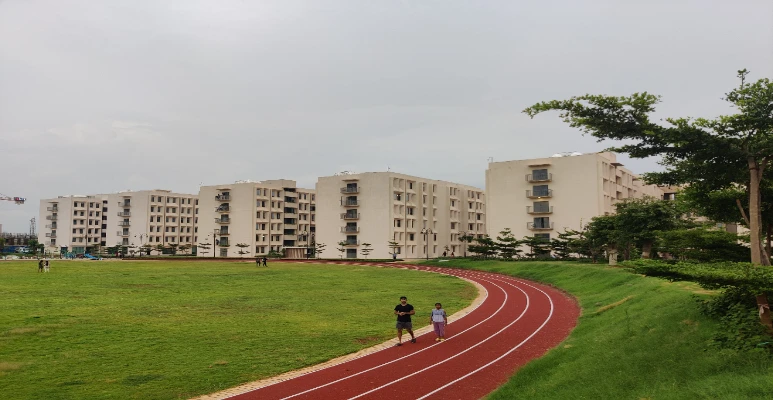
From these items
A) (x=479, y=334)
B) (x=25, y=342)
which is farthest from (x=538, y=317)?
(x=25, y=342)

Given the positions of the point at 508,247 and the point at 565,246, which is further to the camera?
the point at 508,247

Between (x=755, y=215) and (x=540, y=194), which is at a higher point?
(x=540, y=194)

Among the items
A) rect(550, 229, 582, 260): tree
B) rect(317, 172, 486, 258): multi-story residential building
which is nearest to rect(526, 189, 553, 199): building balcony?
rect(550, 229, 582, 260): tree

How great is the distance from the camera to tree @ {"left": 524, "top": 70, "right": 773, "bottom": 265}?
14367mm

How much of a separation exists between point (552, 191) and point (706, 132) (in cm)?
5619

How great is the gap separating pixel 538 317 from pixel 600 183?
46301 millimetres

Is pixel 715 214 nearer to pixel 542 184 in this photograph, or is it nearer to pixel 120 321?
pixel 120 321

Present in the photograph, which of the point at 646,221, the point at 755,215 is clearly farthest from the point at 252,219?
the point at 755,215

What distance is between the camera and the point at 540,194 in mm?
70062

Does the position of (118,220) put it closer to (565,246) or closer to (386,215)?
(386,215)

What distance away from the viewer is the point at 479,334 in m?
20.9

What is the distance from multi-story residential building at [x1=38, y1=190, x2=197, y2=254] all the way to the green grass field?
291 feet

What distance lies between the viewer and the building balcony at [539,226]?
228ft

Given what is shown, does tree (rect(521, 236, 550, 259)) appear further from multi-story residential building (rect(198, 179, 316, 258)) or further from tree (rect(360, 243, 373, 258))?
multi-story residential building (rect(198, 179, 316, 258))
